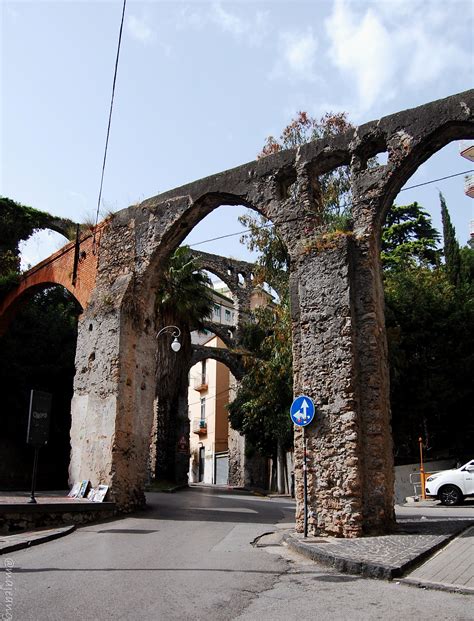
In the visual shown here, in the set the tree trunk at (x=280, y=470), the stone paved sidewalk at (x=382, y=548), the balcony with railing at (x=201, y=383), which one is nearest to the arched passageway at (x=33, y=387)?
the tree trunk at (x=280, y=470)

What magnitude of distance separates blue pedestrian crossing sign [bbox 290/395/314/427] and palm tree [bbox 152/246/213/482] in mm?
12520

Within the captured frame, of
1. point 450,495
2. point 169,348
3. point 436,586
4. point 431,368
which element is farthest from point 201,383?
point 436,586

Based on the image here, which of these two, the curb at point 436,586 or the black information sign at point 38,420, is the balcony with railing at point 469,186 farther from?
the curb at point 436,586

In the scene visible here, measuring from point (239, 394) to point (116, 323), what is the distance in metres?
16.8

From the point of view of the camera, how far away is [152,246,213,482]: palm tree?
21641 mm

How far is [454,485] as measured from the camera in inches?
604

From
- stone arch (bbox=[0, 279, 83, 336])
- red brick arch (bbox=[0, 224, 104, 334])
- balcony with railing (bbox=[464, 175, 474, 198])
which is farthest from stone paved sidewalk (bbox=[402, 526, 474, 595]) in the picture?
balcony with railing (bbox=[464, 175, 474, 198])

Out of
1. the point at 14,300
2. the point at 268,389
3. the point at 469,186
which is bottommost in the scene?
the point at 268,389

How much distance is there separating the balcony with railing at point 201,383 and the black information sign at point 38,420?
103ft

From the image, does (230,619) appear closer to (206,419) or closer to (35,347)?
(35,347)

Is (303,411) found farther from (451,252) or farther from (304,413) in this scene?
(451,252)

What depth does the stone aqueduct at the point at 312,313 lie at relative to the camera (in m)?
Result: 8.86

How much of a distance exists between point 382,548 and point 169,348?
1642 cm

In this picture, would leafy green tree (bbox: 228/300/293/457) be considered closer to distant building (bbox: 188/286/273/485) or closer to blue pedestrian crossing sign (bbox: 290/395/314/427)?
blue pedestrian crossing sign (bbox: 290/395/314/427)
